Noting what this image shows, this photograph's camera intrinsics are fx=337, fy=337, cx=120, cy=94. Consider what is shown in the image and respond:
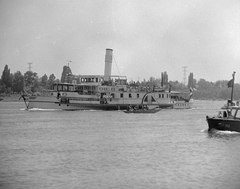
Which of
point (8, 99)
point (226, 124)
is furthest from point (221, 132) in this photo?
point (8, 99)

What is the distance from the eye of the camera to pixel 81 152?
29016 millimetres

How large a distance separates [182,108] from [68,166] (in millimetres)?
96600

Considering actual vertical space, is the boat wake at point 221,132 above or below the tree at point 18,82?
below

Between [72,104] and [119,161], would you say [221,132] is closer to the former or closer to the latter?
[119,161]

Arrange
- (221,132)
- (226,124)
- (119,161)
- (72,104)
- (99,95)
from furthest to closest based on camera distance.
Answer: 1. (99,95)
2. (72,104)
3. (221,132)
4. (226,124)
5. (119,161)

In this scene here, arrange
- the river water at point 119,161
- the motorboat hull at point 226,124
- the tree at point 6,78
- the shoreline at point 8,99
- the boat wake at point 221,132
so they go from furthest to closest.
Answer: the shoreline at point 8,99 → the tree at point 6,78 → the boat wake at point 221,132 → the motorboat hull at point 226,124 → the river water at point 119,161

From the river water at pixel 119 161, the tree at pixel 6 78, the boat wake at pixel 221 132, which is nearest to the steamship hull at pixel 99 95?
the river water at pixel 119 161

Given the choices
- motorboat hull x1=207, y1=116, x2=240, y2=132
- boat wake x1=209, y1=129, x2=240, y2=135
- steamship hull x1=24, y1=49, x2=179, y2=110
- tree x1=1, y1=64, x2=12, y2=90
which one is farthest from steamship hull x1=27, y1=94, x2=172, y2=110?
tree x1=1, y1=64, x2=12, y2=90

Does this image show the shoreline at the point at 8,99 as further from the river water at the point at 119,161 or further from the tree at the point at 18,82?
the river water at the point at 119,161

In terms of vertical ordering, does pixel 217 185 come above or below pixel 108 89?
below

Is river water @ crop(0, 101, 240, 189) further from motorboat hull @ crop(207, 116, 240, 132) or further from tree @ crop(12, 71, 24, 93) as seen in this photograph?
tree @ crop(12, 71, 24, 93)

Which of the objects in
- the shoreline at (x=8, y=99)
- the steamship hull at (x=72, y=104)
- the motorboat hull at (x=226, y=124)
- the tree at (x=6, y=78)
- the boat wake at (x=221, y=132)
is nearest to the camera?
the motorboat hull at (x=226, y=124)

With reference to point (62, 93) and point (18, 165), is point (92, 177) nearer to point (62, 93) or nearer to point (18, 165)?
point (18, 165)

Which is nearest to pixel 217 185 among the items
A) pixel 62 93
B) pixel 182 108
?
pixel 62 93
